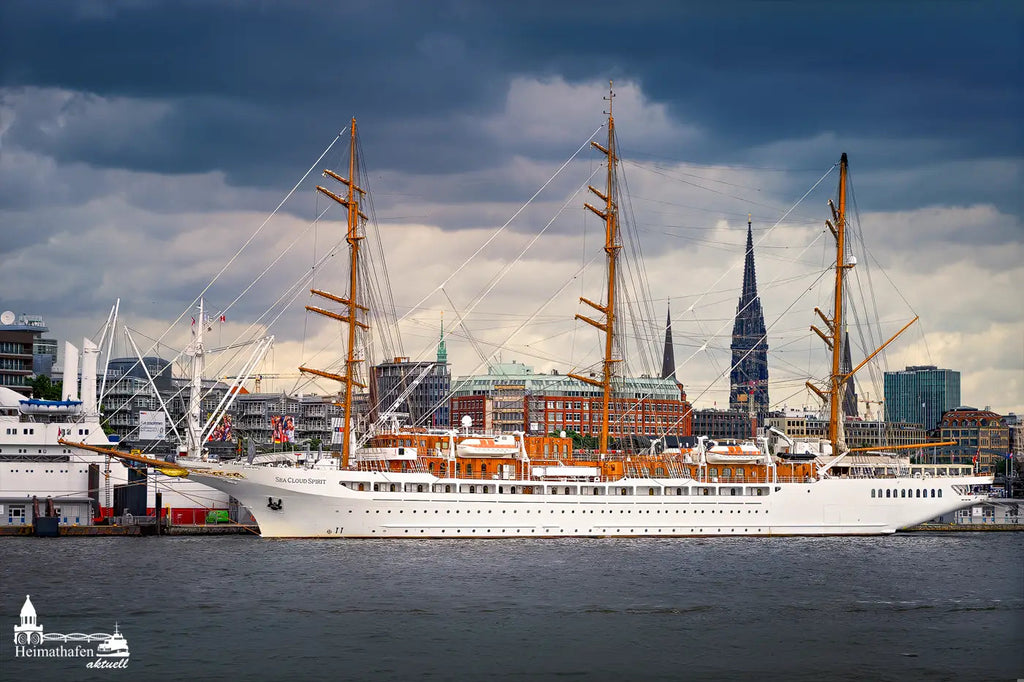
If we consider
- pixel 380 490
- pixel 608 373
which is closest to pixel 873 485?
pixel 608 373

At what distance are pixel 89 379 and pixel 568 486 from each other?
39875 millimetres

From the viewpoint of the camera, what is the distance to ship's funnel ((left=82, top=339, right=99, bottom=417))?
90.1 meters

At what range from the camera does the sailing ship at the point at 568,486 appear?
70238 mm

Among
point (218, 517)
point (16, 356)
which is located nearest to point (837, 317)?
point (218, 517)

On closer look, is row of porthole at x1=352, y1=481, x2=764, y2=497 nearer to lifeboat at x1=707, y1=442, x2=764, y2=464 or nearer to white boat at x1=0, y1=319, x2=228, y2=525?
lifeboat at x1=707, y1=442, x2=764, y2=464

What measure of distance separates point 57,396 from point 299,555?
243 feet

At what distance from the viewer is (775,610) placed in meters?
46.4

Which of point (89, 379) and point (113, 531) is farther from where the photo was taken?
point (89, 379)

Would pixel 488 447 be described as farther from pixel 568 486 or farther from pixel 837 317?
pixel 837 317

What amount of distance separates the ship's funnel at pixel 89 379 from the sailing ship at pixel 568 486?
20.1 metres

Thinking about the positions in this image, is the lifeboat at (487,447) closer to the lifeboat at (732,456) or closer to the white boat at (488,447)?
the white boat at (488,447)

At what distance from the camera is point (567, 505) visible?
7425 centimetres

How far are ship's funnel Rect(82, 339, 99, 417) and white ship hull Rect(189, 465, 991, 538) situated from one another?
2109cm

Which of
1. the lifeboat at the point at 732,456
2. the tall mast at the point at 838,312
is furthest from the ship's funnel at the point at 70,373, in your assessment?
the tall mast at the point at 838,312
